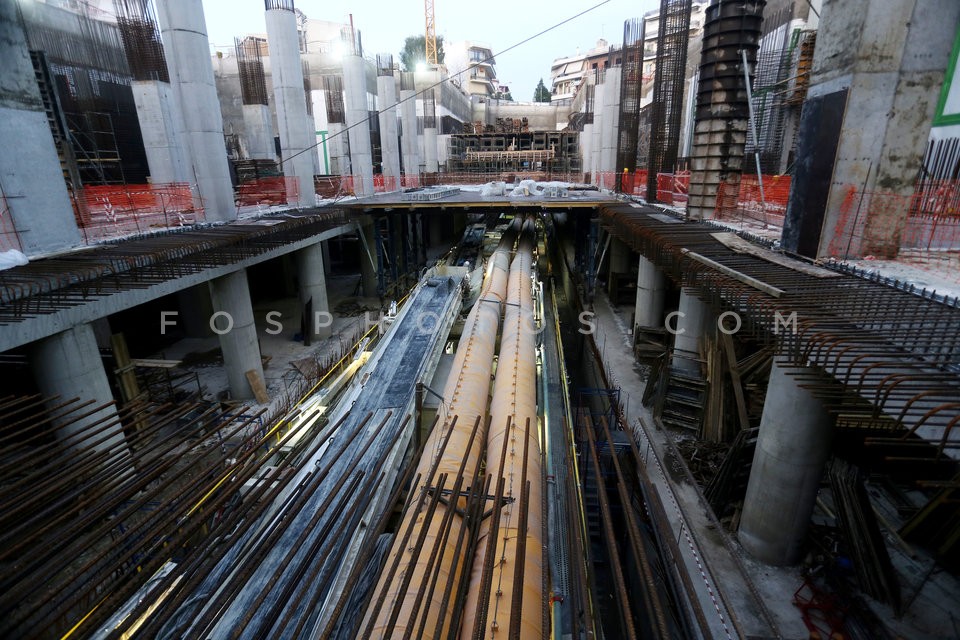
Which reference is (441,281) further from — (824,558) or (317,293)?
(824,558)

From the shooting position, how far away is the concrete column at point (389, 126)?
30.8 meters

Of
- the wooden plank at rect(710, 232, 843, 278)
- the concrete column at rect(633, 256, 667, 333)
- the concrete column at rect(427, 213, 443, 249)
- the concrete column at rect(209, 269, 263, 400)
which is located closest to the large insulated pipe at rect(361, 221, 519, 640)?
the concrete column at rect(633, 256, 667, 333)

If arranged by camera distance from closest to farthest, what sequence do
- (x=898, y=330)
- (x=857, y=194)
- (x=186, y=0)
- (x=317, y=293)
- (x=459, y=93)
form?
1. (x=898, y=330)
2. (x=857, y=194)
3. (x=186, y=0)
4. (x=317, y=293)
5. (x=459, y=93)

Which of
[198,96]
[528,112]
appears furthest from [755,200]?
[528,112]

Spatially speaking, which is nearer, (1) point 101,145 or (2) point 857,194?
(2) point 857,194

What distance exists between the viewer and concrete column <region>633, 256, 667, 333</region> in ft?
50.4

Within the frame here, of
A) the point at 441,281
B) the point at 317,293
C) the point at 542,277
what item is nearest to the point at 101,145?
the point at 317,293

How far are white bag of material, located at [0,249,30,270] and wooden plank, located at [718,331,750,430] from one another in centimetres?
1463

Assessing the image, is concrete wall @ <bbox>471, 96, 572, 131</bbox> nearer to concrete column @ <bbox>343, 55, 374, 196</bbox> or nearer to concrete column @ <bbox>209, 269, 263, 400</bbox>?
concrete column @ <bbox>343, 55, 374, 196</bbox>

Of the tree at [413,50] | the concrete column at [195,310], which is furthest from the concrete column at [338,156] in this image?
the tree at [413,50]

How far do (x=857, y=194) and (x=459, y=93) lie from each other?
61.7m

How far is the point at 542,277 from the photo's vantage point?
22344 mm

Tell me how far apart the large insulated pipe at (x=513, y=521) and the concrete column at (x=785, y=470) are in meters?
3.81

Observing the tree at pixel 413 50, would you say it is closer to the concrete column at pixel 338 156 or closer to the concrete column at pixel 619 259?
the concrete column at pixel 338 156
